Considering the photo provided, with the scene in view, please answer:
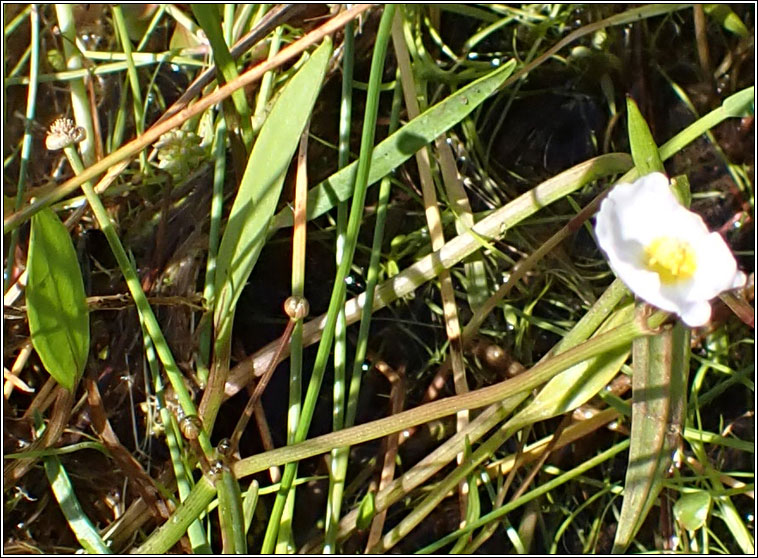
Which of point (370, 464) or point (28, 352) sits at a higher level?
point (28, 352)

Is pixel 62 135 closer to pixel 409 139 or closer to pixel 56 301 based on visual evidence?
pixel 56 301

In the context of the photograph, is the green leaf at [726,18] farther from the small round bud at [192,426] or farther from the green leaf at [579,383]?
the small round bud at [192,426]

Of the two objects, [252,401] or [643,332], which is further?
[252,401]

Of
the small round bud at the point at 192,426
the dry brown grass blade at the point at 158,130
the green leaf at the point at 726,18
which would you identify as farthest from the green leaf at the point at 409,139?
the green leaf at the point at 726,18

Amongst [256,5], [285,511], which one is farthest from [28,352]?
[256,5]

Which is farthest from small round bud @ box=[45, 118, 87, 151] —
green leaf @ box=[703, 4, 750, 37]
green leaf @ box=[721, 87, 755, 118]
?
green leaf @ box=[703, 4, 750, 37]

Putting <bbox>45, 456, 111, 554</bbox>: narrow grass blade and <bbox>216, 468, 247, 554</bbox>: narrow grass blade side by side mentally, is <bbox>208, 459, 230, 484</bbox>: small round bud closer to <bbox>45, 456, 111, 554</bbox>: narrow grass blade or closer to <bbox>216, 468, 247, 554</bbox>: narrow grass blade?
<bbox>216, 468, 247, 554</bbox>: narrow grass blade

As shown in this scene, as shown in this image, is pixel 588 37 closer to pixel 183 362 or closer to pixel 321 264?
pixel 321 264

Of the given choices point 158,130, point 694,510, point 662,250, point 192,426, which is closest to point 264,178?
point 158,130
